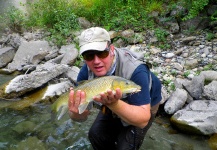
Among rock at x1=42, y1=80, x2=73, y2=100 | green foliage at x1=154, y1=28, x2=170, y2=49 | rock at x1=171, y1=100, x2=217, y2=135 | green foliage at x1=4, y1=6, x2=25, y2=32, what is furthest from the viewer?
green foliage at x1=4, y1=6, x2=25, y2=32

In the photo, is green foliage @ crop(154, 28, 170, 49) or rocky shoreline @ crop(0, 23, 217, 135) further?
green foliage @ crop(154, 28, 170, 49)

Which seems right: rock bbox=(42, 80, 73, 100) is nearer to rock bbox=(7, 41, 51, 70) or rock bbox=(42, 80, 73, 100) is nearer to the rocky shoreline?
the rocky shoreline

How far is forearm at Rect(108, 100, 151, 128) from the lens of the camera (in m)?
2.50

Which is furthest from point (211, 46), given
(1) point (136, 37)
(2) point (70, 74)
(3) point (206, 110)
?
(2) point (70, 74)

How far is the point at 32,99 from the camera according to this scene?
21.5ft

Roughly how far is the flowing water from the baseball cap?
2.61 meters

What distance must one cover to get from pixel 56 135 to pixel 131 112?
3.06 m

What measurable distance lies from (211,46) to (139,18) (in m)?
3.52

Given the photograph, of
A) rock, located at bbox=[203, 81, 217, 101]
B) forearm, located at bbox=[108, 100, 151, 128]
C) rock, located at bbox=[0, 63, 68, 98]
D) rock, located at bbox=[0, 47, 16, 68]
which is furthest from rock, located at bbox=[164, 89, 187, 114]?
rock, located at bbox=[0, 47, 16, 68]

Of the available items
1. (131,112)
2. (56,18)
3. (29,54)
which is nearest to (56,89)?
(29,54)

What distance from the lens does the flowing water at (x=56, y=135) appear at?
15.6 ft

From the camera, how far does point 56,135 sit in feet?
17.0

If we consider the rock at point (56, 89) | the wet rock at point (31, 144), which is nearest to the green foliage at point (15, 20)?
the rock at point (56, 89)

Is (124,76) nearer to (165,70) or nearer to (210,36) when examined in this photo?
(165,70)
